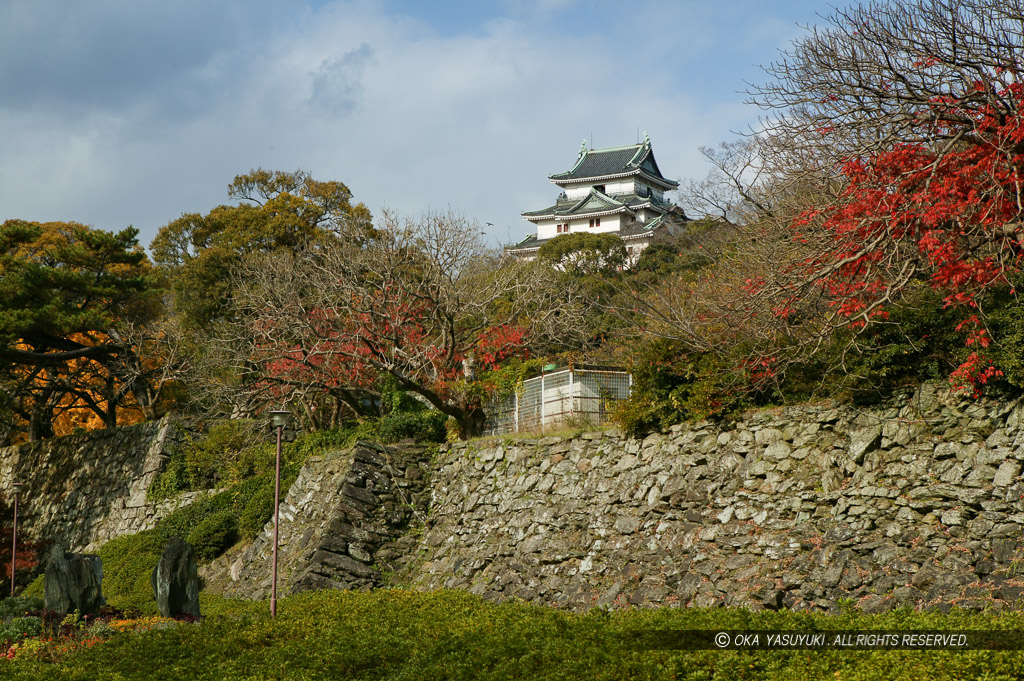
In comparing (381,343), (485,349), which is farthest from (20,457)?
(485,349)

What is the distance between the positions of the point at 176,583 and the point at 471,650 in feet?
24.9

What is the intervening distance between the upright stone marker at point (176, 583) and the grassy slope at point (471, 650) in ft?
3.68

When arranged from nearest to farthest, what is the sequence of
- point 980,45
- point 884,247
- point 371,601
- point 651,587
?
point 980,45, point 884,247, point 651,587, point 371,601

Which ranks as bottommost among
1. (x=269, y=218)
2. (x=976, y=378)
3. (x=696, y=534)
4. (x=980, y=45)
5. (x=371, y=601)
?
(x=371, y=601)

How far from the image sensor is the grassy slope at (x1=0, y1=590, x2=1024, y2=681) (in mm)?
7168

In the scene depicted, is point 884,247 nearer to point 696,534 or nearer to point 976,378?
point 976,378

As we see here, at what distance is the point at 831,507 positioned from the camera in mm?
10820

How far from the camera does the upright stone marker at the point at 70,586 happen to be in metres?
14.6

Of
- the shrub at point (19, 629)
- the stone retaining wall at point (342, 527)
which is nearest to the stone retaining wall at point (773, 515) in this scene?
the stone retaining wall at point (342, 527)

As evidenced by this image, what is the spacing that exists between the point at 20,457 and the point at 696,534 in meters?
29.7

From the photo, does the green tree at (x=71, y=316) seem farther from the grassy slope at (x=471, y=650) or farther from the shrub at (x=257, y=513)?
the grassy slope at (x=471, y=650)

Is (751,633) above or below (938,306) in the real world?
below

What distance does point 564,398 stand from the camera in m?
18.1

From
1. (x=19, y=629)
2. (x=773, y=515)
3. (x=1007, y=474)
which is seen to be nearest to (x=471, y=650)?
(x=773, y=515)
